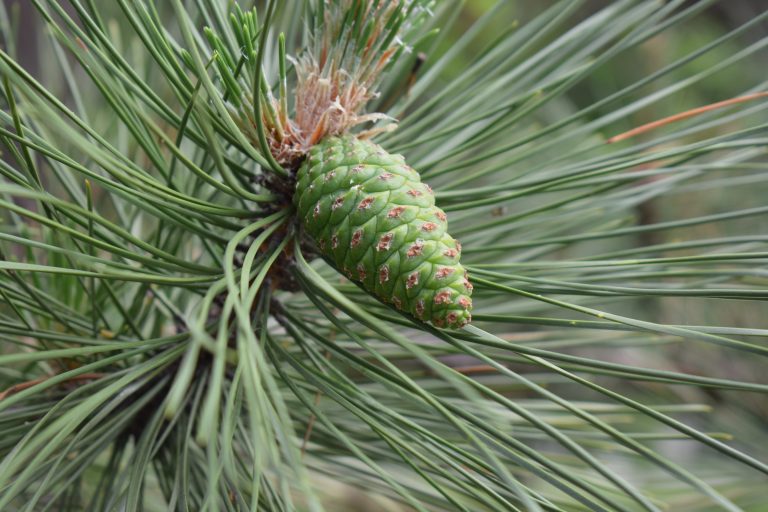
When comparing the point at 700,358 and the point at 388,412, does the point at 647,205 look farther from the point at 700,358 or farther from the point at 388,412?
the point at 388,412

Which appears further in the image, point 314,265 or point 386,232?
point 314,265

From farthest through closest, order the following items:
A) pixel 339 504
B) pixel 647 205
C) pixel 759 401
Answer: pixel 647 205
pixel 759 401
pixel 339 504

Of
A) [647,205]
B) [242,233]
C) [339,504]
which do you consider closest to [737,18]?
[647,205]

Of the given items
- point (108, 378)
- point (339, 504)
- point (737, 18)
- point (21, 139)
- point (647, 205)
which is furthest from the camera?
point (737, 18)

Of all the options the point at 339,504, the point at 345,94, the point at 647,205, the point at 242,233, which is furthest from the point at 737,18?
the point at 242,233

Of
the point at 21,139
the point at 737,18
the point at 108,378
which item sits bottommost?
the point at 108,378

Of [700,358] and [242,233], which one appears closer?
[242,233]

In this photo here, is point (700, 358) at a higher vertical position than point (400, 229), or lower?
higher
